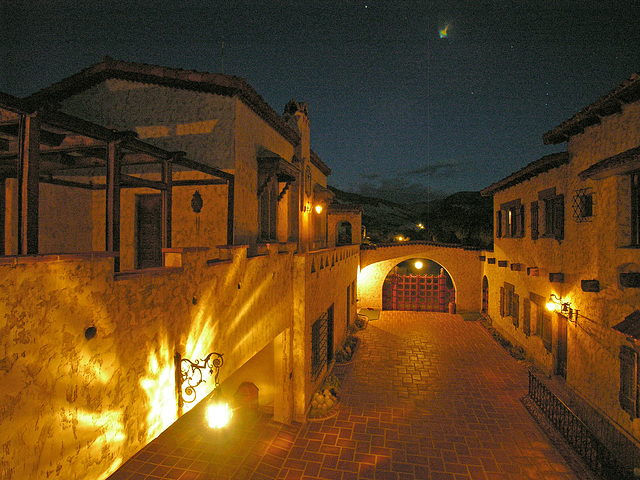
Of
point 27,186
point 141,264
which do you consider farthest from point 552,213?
point 27,186

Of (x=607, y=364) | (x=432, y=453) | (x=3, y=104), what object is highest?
(x=3, y=104)

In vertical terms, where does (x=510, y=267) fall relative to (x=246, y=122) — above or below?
below

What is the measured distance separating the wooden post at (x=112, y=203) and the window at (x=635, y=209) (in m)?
9.72

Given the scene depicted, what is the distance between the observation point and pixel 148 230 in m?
8.59

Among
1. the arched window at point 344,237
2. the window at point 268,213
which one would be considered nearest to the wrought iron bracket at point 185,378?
the window at point 268,213

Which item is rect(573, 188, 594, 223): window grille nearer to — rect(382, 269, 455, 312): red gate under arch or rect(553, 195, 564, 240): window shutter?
rect(553, 195, 564, 240): window shutter

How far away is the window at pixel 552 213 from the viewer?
10344 mm

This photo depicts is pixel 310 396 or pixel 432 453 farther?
pixel 310 396

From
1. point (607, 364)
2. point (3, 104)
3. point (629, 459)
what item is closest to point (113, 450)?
point (3, 104)

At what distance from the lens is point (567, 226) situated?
9.81 meters

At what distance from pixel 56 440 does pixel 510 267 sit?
15728 millimetres

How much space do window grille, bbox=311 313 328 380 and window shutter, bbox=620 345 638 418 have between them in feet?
24.4

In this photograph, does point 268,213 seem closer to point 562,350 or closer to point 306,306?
point 306,306

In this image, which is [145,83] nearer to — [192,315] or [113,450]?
[192,315]
